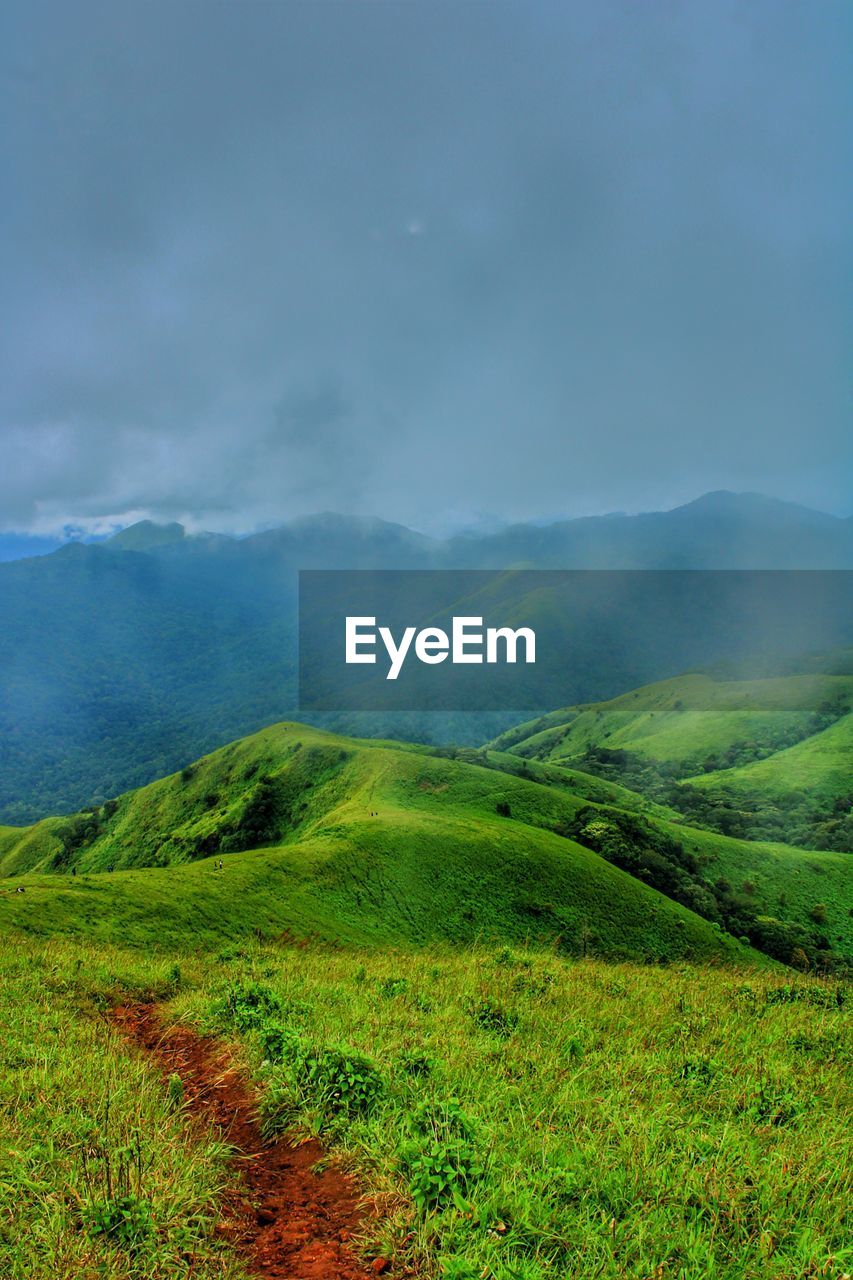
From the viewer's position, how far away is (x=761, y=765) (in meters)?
152

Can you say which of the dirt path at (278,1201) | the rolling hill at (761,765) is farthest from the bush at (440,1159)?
the rolling hill at (761,765)

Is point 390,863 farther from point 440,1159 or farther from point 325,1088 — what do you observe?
point 440,1159

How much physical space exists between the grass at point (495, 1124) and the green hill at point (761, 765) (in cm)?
12332

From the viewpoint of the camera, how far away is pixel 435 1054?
8219 millimetres

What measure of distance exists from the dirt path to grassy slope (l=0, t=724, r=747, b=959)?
66.4ft

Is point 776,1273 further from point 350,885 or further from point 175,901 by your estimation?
point 350,885

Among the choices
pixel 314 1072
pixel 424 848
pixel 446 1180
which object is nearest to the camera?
pixel 446 1180

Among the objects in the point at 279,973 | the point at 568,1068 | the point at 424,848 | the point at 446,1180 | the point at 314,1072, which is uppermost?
the point at 446,1180

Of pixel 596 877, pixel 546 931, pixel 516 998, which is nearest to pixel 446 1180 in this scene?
pixel 516 998

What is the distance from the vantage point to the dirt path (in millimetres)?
4855

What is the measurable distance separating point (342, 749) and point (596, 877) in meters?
44.7

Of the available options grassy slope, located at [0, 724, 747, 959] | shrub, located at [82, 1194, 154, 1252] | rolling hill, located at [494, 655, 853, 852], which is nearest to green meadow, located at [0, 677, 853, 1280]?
shrub, located at [82, 1194, 154, 1252]

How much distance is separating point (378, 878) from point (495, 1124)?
1687 inches

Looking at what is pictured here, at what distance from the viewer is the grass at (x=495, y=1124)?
15.5 feet
